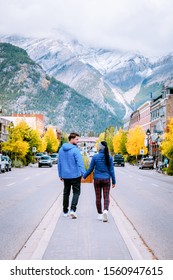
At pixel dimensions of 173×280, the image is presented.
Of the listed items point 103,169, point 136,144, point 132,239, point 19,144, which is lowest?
point 132,239

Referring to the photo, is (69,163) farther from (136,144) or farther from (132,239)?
(136,144)

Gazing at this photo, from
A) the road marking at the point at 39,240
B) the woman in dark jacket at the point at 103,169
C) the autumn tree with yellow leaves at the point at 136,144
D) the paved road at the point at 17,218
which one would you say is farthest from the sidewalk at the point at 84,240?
the autumn tree with yellow leaves at the point at 136,144

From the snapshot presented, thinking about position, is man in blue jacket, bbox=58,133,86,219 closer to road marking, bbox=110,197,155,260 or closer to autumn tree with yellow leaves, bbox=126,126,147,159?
road marking, bbox=110,197,155,260

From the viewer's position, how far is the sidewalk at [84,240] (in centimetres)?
810

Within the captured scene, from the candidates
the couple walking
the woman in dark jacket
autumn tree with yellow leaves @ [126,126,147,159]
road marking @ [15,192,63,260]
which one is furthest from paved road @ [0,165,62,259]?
autumn tree with yellow leaves @ [126,126,147,159]

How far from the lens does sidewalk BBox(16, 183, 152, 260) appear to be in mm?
Answer: 8102

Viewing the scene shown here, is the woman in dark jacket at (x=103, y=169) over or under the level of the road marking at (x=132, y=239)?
over

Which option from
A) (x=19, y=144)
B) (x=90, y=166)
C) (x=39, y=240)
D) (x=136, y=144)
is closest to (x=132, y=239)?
(x=39, y=240)

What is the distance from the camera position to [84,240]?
380 inches

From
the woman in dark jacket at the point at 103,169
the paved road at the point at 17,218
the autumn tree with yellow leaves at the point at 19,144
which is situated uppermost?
the autumn tree with yellow leaves at the point at 19,144

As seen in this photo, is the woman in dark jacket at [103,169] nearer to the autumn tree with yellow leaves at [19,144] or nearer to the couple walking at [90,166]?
the couple walking at [90,166]

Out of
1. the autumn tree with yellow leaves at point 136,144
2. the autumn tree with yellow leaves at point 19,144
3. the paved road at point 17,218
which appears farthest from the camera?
the autumn tree with yellow leaves at point 136,144
